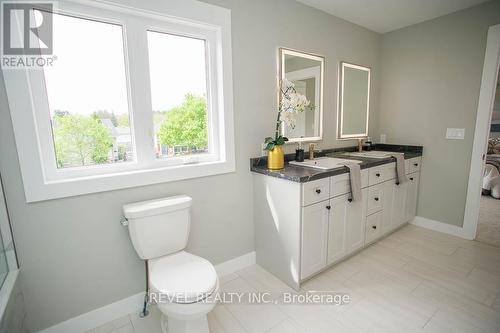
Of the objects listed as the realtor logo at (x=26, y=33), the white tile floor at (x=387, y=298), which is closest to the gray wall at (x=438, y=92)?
the white tile floor at (x=387, y=298)

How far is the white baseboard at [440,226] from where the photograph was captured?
2.65 meters

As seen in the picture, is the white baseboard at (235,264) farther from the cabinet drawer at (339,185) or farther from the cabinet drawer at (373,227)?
the cabinet drawer at (373,227)

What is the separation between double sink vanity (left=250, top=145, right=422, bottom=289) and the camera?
1.76 m

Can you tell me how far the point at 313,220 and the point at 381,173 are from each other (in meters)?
1.02

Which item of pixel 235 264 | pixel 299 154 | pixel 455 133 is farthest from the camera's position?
pixel 455 133

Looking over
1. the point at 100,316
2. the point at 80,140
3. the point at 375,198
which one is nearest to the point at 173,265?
the point at 100,316

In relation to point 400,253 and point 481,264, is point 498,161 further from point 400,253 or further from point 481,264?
point 400,253

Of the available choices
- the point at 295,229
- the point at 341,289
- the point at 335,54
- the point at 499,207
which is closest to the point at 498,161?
the point at 499,207

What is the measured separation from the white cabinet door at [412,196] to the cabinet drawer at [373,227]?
2.04 ft

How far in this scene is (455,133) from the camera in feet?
8.55

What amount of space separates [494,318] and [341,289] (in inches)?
35.8

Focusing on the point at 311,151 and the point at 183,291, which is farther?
the point at 311,151

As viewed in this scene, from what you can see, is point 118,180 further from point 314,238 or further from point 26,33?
point 314,238

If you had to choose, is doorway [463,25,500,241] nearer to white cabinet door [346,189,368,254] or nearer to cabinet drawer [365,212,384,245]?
cabinet drawer [365,212,384,245]
